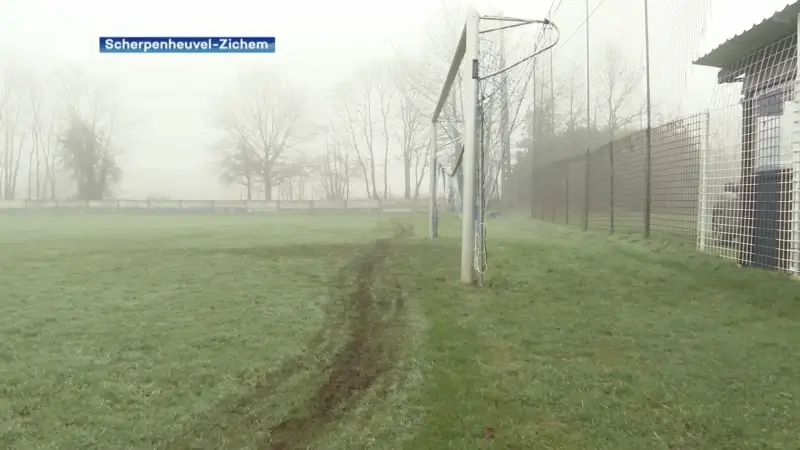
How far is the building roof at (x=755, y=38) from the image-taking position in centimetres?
416

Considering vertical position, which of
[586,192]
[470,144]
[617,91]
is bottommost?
[586,192]

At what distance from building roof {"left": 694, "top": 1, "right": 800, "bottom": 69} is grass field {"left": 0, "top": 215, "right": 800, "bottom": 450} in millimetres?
1944

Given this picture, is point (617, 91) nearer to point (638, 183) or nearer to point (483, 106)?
point (638, 183)

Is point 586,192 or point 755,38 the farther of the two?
point 586,192

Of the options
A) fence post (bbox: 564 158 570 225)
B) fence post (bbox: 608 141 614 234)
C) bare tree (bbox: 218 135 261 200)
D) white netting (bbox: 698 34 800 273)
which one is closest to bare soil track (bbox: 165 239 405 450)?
white netting (bbox: 698 34 800 273)

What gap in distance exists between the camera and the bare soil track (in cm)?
171

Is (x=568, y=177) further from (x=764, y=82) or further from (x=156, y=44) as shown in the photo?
(x=156, y=44)

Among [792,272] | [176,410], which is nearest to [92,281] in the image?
[176,410]

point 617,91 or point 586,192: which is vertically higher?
point 617,91

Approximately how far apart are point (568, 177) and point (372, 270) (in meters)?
6.49

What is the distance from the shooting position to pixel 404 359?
2439 mm

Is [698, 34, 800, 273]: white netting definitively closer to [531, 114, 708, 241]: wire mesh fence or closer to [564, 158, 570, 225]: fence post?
[531, 114, 708, 241]: wire mesh fence

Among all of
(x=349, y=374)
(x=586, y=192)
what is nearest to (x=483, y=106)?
(x=349, y=374)

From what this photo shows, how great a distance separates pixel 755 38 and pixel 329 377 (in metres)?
4.71
